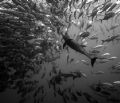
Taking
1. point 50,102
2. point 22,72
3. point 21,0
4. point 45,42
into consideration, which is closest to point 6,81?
point 22,72

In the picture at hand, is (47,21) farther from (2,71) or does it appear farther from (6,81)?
(6,81)

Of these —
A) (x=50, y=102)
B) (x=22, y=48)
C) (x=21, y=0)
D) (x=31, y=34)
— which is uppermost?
(x=21, y=0)

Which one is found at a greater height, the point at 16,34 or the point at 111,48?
the point at 111,48

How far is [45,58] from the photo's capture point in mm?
10953

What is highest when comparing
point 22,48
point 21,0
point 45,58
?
point 21,0

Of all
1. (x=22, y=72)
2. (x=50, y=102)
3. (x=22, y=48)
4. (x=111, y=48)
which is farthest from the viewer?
(x=111, y=48)

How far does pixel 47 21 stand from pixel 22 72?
229 inches

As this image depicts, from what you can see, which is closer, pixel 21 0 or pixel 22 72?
pixel 21 0

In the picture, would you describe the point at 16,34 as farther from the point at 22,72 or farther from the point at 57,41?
the point at 22,72

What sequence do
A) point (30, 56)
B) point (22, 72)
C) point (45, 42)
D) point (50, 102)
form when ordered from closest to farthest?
1. point (45, 42)
2. point (30, 56)
3. point (22, 72)
4. point (50, 102)

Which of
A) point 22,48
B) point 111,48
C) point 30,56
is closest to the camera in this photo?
point 22,48

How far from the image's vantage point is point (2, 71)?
11.7 metres

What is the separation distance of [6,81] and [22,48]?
14.2 feet

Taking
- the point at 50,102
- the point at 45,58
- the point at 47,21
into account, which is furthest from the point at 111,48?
the point at 47,21
